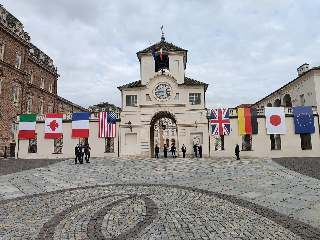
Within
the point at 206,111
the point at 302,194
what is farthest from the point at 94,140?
the point at 302,194

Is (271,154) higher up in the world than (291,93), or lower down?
lower down

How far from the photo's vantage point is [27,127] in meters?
27.0

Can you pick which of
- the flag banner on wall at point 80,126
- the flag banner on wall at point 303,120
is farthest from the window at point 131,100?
the flag banner on wall at point 303,120

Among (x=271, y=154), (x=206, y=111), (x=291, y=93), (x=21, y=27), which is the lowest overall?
(x=271, y=154)

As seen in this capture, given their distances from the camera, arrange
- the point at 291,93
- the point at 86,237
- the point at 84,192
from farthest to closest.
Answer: the point at 291,93
the point at 84,192
the point at 86,237

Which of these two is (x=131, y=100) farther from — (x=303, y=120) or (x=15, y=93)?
(x=303, y=120)

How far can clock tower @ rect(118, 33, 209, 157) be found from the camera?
2572 centimetres

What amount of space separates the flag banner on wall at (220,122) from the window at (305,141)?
907 cm

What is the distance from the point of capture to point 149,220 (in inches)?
223

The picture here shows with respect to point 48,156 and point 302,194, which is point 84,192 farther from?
point 48,156

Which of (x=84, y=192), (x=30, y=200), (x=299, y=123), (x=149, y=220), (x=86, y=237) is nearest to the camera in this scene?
(x=86, y=237)

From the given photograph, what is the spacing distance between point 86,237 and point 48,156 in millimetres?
25200

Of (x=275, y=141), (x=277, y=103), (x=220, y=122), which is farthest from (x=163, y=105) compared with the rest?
(x=277, y=103)

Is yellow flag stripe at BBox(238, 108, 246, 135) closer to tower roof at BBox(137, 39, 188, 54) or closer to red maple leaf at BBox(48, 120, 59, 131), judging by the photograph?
tower roof at BBox(137, 39, 188, 54)
